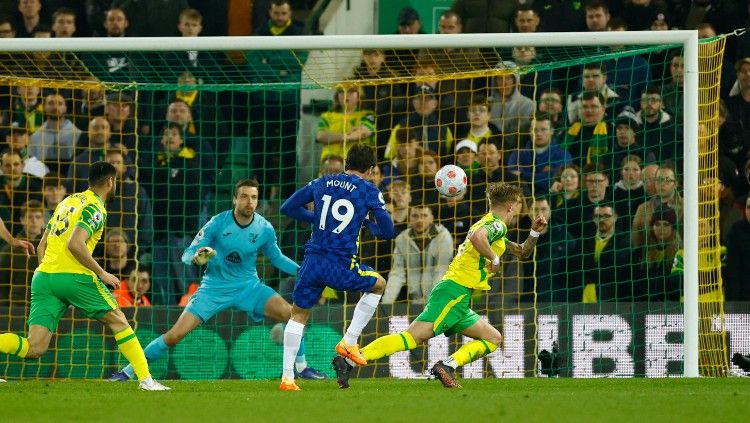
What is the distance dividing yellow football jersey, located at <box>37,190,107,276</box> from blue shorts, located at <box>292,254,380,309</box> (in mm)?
1754

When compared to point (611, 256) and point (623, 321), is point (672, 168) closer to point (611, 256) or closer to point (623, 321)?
point (611, 256)

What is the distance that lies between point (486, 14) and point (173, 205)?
15.1ft

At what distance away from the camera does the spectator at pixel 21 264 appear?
15.3 metres

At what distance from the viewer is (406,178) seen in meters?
15.4

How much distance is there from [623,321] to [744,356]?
1241mm

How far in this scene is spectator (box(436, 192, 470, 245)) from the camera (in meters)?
15.4

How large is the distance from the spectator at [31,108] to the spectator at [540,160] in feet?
19.3

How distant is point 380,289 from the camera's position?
1168 cm

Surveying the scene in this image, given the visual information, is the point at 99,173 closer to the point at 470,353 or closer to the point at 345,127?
the point at 470,353

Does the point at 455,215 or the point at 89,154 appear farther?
the point at 89,154

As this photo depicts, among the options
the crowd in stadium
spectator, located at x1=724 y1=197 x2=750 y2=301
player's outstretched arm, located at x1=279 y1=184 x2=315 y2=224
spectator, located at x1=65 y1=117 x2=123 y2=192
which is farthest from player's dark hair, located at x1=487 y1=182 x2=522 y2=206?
spectator, located at x1=65 y1=117 x2=123 y2=192

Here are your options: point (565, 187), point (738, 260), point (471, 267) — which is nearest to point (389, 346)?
point (471, 267)

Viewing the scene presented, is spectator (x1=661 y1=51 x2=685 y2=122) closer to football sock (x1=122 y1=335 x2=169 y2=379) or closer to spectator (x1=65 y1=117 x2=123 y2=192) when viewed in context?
football sock (x1=122 y1=335 x2=169 y2=379)

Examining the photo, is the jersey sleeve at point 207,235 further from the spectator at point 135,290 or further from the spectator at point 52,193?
the spectator at point 52,193
